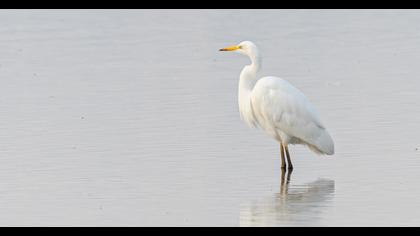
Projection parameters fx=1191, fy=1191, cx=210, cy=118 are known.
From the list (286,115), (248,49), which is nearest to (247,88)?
(248,49)

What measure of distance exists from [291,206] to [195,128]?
3212mm

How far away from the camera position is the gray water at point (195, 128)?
9195 millimetres

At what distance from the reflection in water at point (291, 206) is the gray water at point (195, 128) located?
16 millimetres

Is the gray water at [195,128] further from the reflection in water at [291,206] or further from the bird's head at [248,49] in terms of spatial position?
the bird's head at [248,49]

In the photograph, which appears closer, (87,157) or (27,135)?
(87,157)

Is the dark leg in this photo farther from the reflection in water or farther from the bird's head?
the bird's head

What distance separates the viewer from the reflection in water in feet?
28.6

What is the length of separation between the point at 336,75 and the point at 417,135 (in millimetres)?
3908

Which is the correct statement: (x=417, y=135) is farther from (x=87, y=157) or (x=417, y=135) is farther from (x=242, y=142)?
(x=87, y=157)

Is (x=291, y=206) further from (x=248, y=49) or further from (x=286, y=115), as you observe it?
(x=248, y=49)

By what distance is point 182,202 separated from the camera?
9.38 metres

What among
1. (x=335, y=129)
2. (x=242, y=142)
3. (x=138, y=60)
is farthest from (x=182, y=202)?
(x=138, y=60)

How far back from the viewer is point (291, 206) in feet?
30.2
